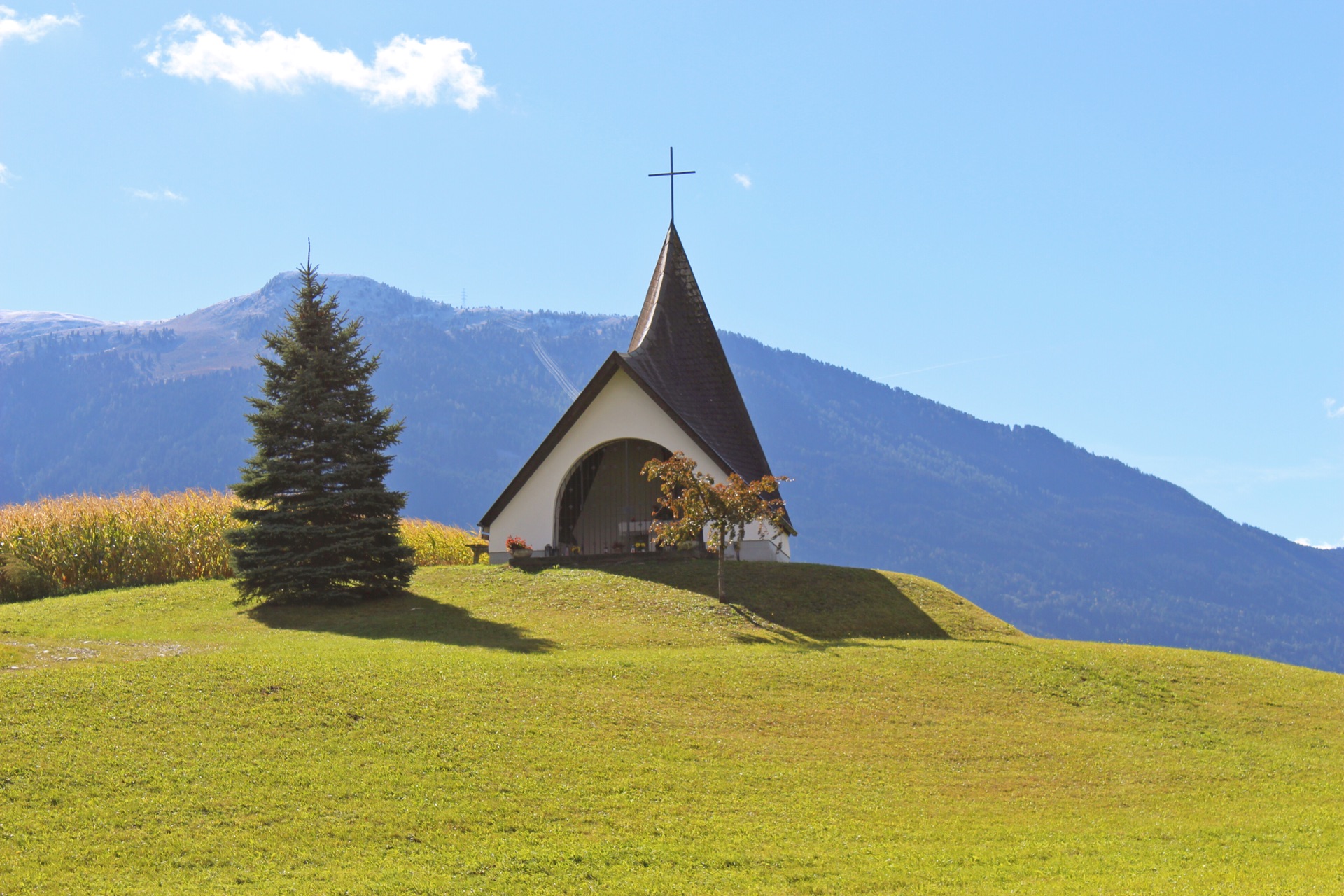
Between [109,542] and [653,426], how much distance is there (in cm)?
1215

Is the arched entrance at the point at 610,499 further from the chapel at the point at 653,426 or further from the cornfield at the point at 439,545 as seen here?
the cornfield at the point at 439,545

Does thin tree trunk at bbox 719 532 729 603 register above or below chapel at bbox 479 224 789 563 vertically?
below

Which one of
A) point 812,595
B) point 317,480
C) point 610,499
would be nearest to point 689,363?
point 610,499

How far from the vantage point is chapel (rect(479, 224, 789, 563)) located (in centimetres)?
2552

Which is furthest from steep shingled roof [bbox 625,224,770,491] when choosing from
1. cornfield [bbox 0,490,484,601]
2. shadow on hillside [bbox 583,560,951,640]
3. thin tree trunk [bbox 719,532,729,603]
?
cornfield [bbox 0,490,484,601]

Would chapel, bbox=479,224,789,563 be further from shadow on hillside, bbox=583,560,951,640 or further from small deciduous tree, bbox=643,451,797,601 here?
small deciduous tree, bbox=643,451,797,601

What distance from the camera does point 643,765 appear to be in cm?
1062

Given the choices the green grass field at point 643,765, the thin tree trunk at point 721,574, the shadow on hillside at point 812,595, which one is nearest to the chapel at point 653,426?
the shadow on hillside at point 812,595

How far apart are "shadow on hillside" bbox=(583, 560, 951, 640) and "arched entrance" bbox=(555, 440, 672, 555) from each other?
6.84m

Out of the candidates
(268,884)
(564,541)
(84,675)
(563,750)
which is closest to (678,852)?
(563,750)

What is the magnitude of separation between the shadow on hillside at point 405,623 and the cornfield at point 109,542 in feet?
16.7

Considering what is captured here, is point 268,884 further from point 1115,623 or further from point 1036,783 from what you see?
point 1115,623

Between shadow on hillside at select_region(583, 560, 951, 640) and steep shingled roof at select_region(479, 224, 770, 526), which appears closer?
shadow on hillside at select_region(583, 560, 951, 640)

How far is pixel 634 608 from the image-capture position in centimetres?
1980
